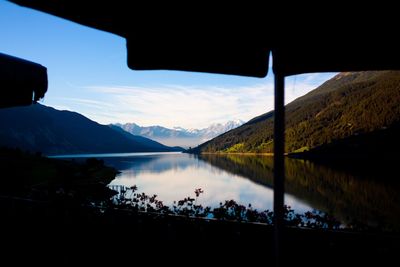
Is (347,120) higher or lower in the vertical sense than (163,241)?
higher

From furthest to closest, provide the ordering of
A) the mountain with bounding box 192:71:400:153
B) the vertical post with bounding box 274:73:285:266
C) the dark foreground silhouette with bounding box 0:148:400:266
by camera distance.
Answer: the mountain with bounding box 192:71:400:153
the dark foreground silhouette with bounding box 0:148:400:266
the vertical post with bounding box 274:73:285:266

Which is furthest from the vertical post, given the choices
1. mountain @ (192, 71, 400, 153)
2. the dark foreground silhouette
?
mountain @ (192, 71, 400, 153)

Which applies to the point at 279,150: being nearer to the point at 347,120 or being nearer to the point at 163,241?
the point at 163,241

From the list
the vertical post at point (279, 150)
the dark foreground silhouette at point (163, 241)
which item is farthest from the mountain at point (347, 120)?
the vertical post at point (279, 150)

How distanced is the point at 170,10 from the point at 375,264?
510cm

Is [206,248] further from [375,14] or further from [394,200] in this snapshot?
[394,200]

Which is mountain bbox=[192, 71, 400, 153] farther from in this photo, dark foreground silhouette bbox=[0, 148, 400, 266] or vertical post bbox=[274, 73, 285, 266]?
vertical post bbox=[274, 73, 285, 266]

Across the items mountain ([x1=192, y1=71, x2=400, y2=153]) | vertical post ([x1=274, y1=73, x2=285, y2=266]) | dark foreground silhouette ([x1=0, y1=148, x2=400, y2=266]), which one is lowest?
dark foreground silhouette ([x1=0, y1=148, x2=400, y2=266])

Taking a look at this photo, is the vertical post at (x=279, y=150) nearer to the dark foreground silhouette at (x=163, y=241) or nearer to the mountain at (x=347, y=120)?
the dark foreground silhouette at (x=163, y=241)

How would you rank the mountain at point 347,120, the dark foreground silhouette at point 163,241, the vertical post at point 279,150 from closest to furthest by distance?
the vertical post at point 279,150
the dark foreground silhouette at point 163,241
the mountain at point 347,120

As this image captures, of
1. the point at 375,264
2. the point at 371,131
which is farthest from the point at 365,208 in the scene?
the point at 371,131

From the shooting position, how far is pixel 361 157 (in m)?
117

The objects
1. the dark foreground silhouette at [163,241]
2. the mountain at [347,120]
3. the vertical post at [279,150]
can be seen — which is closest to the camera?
the vertical post at [279,150]

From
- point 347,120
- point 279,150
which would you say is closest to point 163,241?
point 279,150
